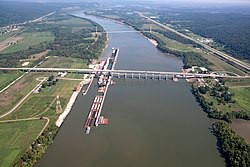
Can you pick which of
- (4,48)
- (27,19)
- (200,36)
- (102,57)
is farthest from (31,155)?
(27,19)

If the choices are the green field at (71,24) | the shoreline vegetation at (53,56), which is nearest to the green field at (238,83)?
the shoreline vegetation at (53,56)

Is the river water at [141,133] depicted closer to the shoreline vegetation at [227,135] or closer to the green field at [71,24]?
the shoreline vegetation at [227,135]

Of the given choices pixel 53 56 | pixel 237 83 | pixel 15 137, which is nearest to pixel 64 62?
pixel 53 56

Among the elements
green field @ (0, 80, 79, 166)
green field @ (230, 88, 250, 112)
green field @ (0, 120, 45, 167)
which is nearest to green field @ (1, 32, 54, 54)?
green field @ (0, 80, 79, 166)

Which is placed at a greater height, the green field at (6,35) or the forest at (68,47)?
the forest at (68,47)

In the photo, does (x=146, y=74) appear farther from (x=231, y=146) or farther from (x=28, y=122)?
(x=231, y=146)
